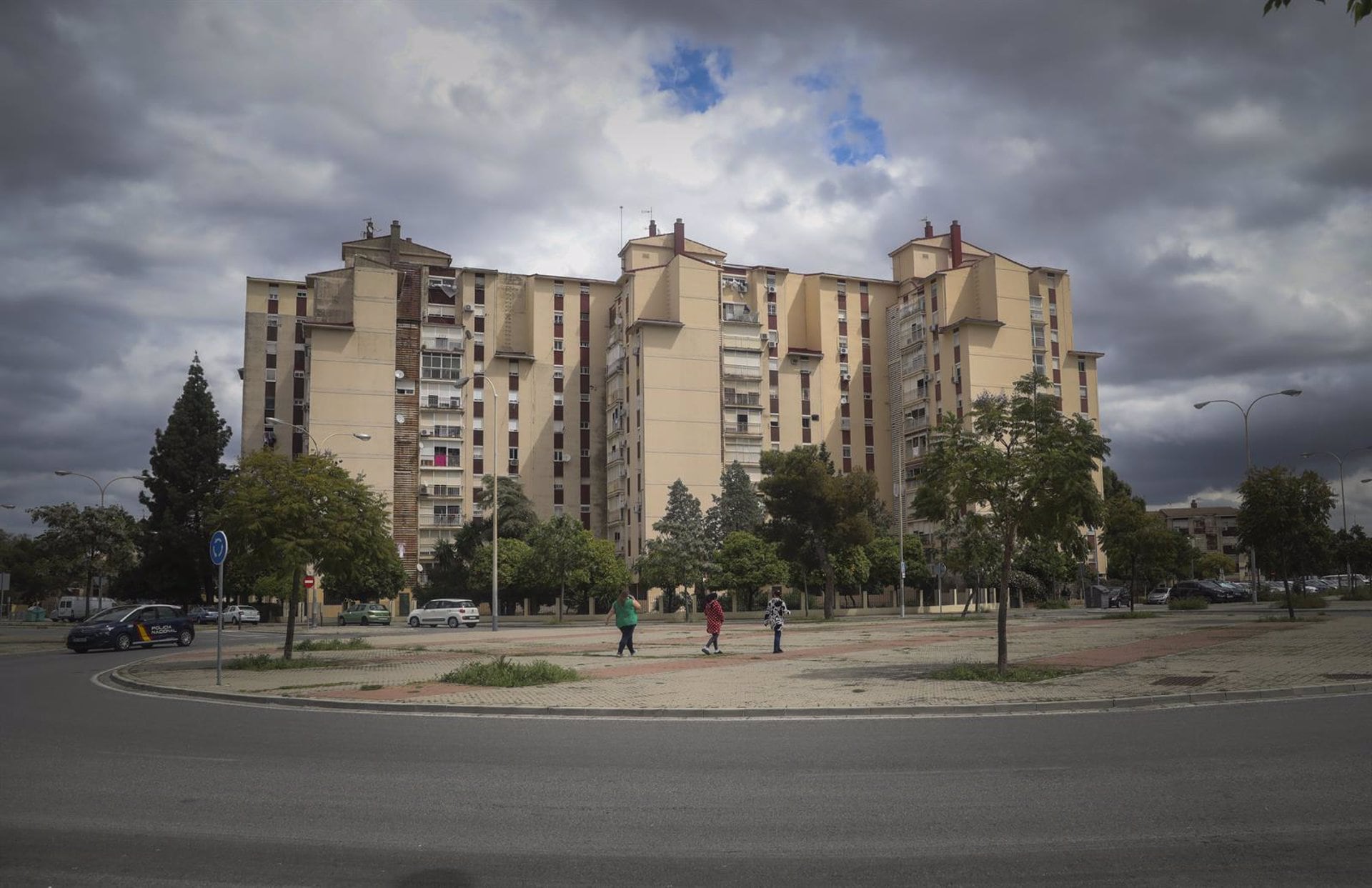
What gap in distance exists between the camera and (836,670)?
20.4m

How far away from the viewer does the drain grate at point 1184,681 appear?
15.8 m

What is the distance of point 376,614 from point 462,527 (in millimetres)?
18778

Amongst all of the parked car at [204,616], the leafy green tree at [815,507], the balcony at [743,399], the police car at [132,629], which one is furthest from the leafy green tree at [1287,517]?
the parked car at [204,616]

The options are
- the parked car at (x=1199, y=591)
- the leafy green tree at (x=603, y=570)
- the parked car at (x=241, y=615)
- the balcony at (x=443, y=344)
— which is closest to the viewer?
the parked car at (x=241, y=615)

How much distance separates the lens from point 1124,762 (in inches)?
369

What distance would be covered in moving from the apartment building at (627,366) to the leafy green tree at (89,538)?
18.3m

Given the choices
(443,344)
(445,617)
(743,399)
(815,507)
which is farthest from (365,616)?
(743,399)

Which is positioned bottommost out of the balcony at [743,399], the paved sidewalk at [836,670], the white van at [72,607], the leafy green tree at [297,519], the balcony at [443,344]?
the white van at [72,607]

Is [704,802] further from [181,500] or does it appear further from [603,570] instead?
[181,500]

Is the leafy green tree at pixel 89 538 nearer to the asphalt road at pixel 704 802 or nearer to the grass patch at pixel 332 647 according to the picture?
the grass patch at pixel 332 647

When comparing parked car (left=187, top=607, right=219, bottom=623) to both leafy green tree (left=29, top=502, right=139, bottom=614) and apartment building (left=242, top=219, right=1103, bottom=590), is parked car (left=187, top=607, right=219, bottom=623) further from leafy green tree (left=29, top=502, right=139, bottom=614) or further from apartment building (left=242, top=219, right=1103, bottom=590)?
apartment building (left=242, top=219, right=1103, bottom=590)

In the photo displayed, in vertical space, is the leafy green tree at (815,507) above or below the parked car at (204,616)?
above

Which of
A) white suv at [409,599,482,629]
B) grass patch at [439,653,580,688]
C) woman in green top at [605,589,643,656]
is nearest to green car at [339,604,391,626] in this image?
white suv at [409,599,482,629]

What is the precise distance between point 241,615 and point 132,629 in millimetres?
29430
